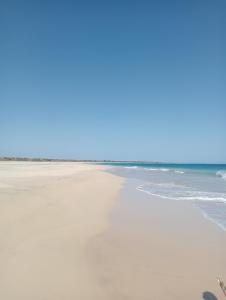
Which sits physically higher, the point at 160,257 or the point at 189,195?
the point at 189,195

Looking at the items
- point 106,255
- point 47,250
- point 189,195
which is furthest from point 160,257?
point 189,195

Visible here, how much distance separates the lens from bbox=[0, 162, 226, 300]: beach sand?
311 cm

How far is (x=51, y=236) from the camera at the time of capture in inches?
195

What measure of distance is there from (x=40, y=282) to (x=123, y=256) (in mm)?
1596

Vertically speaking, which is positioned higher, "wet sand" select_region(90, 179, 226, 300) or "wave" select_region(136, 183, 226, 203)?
"wave" select_region(136, 183, 226, 203)

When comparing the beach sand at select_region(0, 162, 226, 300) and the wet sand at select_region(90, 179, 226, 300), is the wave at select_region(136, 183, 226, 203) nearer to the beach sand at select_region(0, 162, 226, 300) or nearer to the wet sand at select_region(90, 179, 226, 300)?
the beach sand at select_region(0, 162, 226, 300)

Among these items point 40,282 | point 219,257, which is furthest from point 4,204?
point 219,257

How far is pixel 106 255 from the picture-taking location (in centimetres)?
421

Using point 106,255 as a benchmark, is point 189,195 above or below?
above

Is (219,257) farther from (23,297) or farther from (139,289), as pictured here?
(23,297)

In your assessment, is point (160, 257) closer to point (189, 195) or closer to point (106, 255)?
point (106, 255)

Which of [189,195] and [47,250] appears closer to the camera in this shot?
[47,250]

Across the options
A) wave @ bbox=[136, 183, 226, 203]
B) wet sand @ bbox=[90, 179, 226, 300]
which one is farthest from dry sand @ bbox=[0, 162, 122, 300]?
wave @ bbox=[136, 183, 226, 203]

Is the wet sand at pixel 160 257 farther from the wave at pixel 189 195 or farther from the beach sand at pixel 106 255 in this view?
the wave at pixel 189 195
